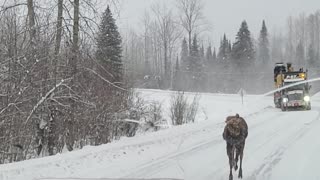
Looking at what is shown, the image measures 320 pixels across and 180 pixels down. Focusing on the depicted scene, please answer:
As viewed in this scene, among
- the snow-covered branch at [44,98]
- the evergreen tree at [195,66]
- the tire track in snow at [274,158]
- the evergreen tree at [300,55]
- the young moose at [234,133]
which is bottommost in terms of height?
the tire track in snow at [274,158]

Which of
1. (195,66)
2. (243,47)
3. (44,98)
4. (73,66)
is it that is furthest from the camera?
(195,66)

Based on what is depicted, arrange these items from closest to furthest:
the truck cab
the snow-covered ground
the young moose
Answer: the young moose → the snow-covered ground → the truck cab

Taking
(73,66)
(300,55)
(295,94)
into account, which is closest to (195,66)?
(300,55)

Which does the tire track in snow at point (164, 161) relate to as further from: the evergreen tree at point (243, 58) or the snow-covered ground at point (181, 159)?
the evergreen tree at point (243, 58)

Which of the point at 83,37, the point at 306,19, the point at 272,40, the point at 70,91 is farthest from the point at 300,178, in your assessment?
the point at 272,40

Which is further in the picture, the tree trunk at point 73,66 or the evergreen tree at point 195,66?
the evergreen tree at point 195,66

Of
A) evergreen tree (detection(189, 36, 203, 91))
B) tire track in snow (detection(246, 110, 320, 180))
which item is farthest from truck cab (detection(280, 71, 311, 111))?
evergreen tree (detection(189, 36, 203, 91))

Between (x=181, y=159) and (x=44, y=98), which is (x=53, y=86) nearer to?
(x=44, y=98)

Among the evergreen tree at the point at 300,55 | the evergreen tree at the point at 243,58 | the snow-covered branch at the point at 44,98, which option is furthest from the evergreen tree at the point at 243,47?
the snow-covered branch at the point at 44,98

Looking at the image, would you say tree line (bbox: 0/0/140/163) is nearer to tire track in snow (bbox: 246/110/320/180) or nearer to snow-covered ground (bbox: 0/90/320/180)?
snow-covered ground (bbox: 0/90/320/180)

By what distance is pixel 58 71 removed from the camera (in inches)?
560

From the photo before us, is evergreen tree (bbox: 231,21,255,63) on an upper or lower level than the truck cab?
upper

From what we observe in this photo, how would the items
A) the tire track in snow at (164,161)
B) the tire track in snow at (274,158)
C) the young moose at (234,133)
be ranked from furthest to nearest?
the tire track in snow at (274,158) < the tire track in snow at (164,161) < the young moose at (234,133)

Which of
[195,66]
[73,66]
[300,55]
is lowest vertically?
[73,66]
